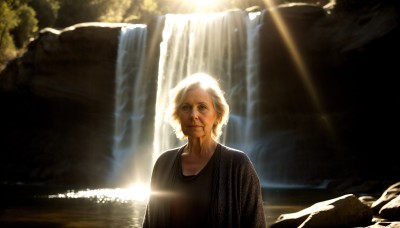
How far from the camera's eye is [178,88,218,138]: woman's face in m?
3.63

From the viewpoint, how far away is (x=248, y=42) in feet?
99.7

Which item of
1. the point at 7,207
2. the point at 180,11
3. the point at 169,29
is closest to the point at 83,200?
the point at 7,207

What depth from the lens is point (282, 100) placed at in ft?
99.7

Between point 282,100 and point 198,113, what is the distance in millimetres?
27140

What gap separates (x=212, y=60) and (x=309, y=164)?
8211 mm

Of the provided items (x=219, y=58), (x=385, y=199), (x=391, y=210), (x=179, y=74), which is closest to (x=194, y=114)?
(x=391, y=210)

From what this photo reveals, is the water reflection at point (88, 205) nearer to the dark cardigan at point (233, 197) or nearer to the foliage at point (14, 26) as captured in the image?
the dark cardigan at point (233, 197)

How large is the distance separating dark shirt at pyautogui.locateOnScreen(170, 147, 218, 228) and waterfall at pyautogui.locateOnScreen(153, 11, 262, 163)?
26584 mm

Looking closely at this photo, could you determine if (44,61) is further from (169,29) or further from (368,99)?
(368,99)

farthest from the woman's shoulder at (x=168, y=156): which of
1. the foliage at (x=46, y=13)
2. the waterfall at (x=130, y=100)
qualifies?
the foliage at (x=46, y=13)

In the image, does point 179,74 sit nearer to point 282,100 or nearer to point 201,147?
point 282,100

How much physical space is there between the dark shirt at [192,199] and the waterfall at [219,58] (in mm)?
26584

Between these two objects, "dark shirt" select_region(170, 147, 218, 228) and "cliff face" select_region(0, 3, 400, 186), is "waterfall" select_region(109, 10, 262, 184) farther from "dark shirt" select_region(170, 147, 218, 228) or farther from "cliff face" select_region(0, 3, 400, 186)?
"dark shirt" select_region(170, 147, 218, 228)

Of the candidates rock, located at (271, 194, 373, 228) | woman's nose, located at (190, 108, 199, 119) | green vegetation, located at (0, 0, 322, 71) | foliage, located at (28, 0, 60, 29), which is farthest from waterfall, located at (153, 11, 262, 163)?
woman's nose, located at (190, 108, 199, 119)
